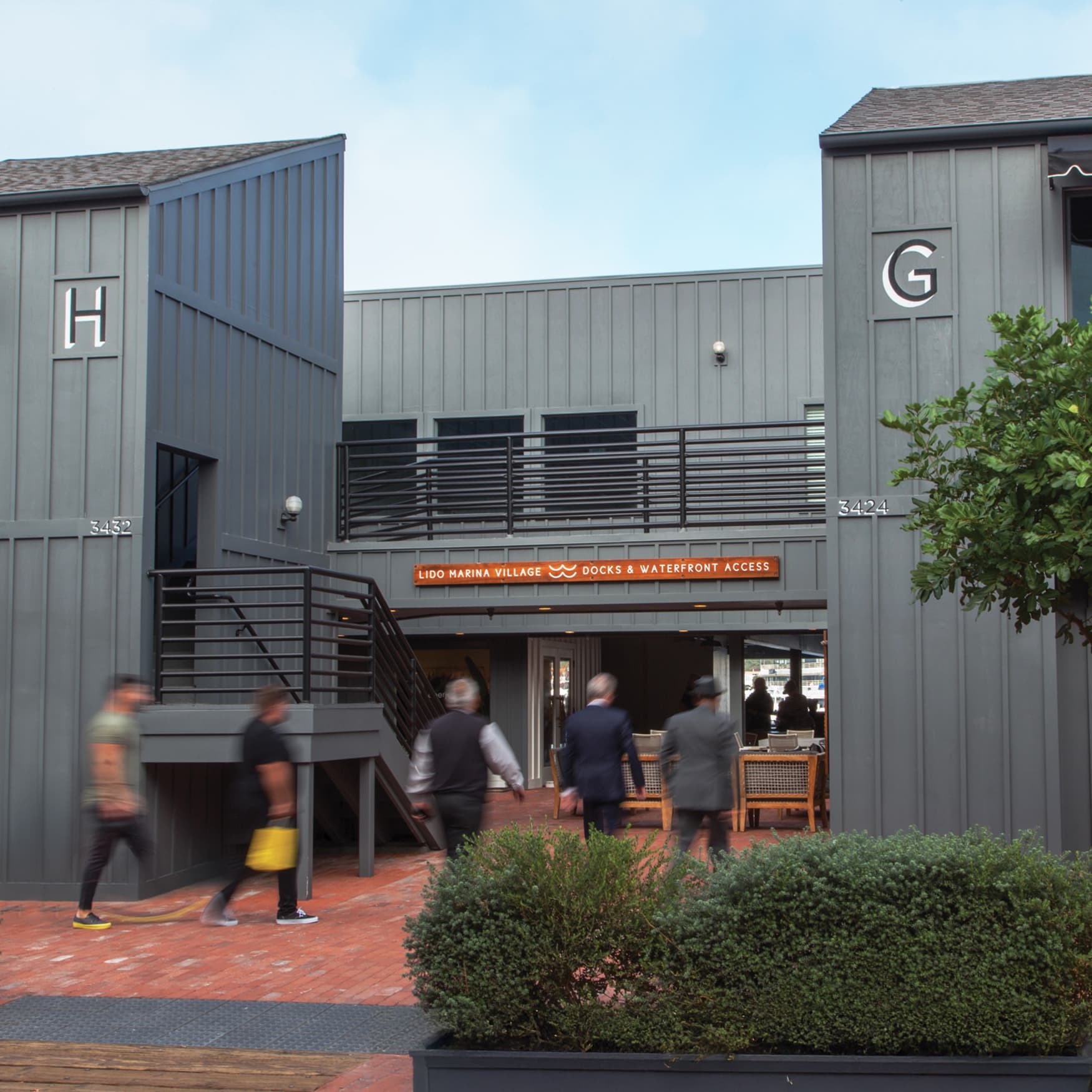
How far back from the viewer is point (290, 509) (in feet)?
41.8

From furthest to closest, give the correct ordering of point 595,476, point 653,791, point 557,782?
point 595,476, point 557,782, point 653,791

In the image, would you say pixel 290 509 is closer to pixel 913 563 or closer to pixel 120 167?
pixel 120 167

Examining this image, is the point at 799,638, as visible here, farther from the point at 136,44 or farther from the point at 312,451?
the point at 136,44

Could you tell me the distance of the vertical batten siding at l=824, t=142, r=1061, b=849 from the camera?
9.03 m

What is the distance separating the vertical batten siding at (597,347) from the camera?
56.4ft

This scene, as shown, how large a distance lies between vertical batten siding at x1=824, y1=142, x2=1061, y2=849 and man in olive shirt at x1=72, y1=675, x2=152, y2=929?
4.84 meters

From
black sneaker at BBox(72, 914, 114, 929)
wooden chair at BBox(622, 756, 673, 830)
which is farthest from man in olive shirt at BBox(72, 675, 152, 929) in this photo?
wooden chair at BBox(622, 756, 673, 830)

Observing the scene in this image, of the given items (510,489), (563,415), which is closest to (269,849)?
(510,489)

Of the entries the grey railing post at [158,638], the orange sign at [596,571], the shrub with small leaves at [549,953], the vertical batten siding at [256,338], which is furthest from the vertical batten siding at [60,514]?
the shrub with small leaves at [549,953]

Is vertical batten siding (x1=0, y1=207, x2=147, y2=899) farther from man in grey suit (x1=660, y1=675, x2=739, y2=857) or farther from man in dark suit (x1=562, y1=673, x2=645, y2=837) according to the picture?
man in grey suit (x1=660, y1=675, x2=739, y2=857)

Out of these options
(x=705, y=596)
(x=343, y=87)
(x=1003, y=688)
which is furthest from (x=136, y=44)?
(x=1003, y=688)

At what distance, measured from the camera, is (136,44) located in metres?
19.5

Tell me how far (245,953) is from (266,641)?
4597 mm

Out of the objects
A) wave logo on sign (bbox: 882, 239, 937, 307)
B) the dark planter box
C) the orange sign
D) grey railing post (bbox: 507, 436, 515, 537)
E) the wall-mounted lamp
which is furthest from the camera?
grey railing post (bbox: 507, 436, 515, 537)
